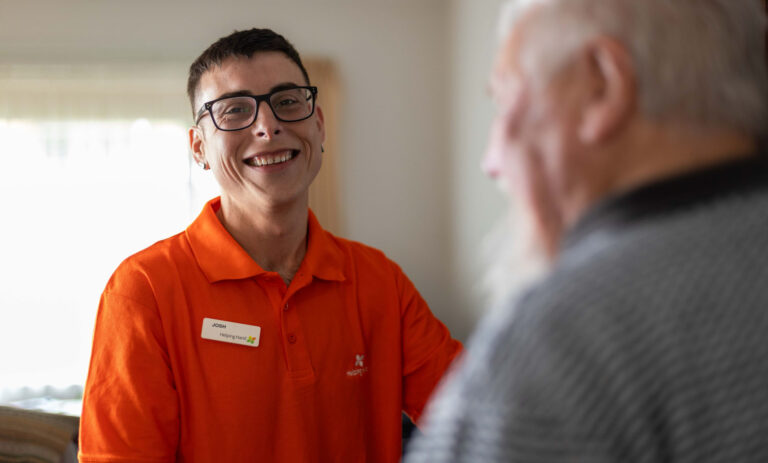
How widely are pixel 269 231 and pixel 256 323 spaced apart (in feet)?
0.80

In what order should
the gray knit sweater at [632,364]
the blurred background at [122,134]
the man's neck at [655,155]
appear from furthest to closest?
the blurred background at [122,134] < the man's neck at [655,155] < the gray knit sweater at [632,364]

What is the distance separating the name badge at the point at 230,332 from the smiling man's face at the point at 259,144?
1.01 ft

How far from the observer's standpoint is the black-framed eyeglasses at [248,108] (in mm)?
1528

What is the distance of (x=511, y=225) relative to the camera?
0.64 meters

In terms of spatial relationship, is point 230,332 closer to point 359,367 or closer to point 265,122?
point 359,367

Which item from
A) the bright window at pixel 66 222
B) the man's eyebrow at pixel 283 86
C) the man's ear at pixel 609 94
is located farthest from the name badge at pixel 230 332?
the bright window at pixel 66 222

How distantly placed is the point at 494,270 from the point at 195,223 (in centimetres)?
103

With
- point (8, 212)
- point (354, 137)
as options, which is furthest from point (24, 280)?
point (354, 137)

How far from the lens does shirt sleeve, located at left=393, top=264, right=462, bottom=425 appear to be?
5.07ft

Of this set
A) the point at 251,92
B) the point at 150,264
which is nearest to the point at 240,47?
the point at 251,92

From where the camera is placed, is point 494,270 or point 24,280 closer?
point 494,270

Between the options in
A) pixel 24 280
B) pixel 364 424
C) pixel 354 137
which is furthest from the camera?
pixel 354 137

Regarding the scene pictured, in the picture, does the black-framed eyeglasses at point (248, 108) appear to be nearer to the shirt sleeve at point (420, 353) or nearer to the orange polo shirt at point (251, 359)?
the orange polo shirt at point (251, 359)

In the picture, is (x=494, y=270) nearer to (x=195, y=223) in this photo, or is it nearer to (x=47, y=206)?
(x=195, y=223)
